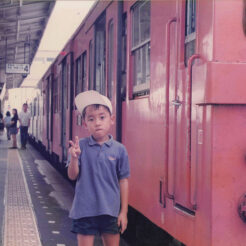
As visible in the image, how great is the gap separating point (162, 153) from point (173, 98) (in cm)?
42

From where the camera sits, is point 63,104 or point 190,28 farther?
point 63,104

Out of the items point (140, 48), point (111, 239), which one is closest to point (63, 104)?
point (140, 48)

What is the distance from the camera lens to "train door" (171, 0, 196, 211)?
3.09m

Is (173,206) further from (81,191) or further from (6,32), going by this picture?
(6,32)

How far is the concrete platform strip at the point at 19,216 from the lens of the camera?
5132 mm

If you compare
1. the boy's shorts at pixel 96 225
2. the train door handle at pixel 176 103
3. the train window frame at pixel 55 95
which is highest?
the train window frame at pixel 55 95

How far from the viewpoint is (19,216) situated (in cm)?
626

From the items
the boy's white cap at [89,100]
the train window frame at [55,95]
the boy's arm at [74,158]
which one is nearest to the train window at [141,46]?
the boy's white cap at [89,100]

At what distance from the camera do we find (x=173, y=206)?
3.41 m

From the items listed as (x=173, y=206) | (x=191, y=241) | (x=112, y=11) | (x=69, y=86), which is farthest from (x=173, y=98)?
(x=69, y=86)

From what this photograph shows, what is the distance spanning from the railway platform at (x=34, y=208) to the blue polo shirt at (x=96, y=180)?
6.46ft

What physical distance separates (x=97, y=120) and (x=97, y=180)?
0.35m

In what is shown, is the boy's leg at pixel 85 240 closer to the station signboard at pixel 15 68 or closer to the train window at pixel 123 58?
the train window at pixel 123 58

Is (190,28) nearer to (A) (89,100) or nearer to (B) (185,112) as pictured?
(B) (185,112)
